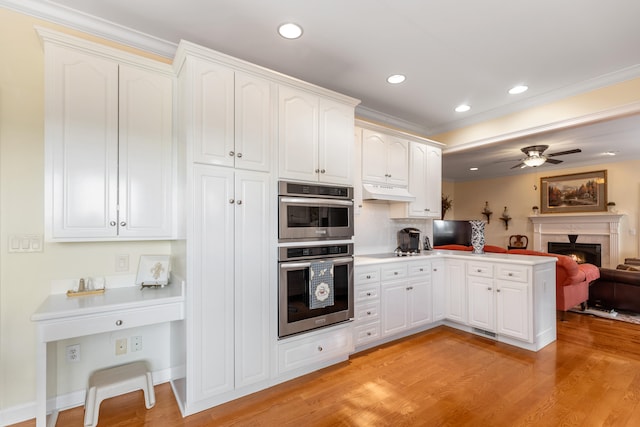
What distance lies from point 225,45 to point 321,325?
8.37 feet

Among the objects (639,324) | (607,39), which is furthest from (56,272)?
(639,324)

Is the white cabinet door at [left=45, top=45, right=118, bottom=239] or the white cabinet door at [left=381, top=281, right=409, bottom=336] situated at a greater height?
the white cabinet door at [left=45, top=45, right=118, bottom=239]

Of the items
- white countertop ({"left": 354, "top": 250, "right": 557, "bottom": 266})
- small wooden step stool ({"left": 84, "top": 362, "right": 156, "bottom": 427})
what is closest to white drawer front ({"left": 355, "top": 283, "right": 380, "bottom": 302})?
white countertop ({"left": 354, "top": 250, "right": 557, "bottom": 266})

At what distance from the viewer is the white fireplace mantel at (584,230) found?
6.46 metres

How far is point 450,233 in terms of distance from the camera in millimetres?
6500

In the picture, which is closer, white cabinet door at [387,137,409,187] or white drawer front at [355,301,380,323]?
white drawer front at [355,301,380,323]

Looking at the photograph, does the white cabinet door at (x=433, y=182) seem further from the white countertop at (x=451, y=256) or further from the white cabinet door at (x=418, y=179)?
the white countertop at (x=451, y=256)

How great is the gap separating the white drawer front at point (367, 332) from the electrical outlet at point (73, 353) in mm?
2269

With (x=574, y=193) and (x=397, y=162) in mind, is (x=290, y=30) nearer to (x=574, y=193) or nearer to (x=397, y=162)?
(x=397, y=162)

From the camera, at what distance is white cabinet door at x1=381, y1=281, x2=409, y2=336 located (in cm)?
323

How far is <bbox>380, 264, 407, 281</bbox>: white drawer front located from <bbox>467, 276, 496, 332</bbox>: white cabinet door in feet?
2.89

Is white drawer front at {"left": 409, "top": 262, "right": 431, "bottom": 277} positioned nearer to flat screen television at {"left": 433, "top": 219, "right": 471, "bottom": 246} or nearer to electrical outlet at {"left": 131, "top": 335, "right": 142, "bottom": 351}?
flat screen television at {"left": 433, "top": 219, "right": 471, "bottom": 246}

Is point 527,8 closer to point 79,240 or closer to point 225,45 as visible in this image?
point 225,45

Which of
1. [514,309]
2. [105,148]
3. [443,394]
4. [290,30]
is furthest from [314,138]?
[514,309]
